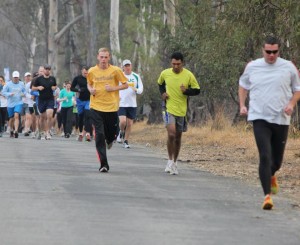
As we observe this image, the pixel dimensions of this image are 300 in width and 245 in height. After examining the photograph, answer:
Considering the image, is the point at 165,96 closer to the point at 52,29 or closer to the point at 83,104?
the point at 83,104

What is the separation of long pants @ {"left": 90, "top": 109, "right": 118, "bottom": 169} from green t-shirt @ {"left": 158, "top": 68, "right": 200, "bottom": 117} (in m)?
0.91

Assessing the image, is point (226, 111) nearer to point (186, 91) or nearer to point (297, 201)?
point (186, 91)

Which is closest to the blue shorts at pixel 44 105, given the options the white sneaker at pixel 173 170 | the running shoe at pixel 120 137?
the running shoe at pixel 120 137

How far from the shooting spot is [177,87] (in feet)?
49.9

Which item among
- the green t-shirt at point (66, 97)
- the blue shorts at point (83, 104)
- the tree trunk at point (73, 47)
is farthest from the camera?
the tree trunk at point (73, 47)

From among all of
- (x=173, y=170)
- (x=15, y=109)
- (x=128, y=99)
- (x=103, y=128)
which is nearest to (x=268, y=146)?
(x=173, y=170)

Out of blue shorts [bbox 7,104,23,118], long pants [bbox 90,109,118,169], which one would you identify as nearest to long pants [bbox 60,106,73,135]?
blue shorts [bbox 7,104,23,118]

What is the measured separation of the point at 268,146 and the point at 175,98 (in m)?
4.24

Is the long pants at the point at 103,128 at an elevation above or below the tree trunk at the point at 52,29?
below

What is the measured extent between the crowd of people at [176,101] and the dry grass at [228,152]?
85 centimetres

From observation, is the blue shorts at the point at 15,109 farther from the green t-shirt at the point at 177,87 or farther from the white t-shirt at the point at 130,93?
the green t-shirt at the point at 177,87

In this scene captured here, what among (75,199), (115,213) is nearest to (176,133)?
(75,199)

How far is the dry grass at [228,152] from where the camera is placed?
1516 cm

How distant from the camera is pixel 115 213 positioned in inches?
393
